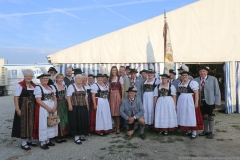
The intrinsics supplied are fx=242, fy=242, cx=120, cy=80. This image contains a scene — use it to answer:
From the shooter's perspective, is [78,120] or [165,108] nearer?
[78,120]

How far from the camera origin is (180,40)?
838cm

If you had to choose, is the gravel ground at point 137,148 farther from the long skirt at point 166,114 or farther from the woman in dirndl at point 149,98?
the woman in dirndl at point 149,98

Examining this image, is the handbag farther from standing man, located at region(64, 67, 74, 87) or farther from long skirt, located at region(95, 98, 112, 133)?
standing man, located at region(64, 67, 74, 87)

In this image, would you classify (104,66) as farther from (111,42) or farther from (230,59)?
(230,59)

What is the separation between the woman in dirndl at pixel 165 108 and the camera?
5105mm

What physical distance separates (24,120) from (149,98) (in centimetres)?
265

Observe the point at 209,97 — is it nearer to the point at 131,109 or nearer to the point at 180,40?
the point at 131,109

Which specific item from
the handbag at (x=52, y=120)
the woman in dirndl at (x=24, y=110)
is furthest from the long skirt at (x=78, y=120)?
the woman in dirndl at (x=24, y=110)

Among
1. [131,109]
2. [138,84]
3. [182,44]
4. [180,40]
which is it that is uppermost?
[180,40]

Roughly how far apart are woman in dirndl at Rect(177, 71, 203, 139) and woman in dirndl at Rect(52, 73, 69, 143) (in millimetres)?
2391

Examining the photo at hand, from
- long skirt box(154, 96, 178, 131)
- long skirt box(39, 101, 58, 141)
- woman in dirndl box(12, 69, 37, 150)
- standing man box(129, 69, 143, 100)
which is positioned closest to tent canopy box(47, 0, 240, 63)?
standing man box(129, 69, 143, 100)

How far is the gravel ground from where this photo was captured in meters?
3.91

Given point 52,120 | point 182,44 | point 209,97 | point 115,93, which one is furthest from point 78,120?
point 182,44

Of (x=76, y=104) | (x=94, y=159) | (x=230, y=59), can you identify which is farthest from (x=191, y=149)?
(x=230, y=59)
